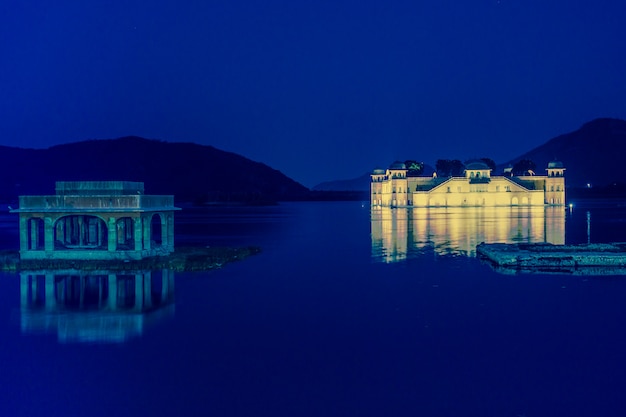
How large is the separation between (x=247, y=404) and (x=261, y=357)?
11.8ft

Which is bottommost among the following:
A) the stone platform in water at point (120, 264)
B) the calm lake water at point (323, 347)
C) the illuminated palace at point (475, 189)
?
the calm lake water at point (323, 347)

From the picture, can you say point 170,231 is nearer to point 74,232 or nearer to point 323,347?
point 74,232

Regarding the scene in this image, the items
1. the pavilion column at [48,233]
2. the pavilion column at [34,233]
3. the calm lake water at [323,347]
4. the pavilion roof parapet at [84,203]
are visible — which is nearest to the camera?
the calm lake water at [323,347]

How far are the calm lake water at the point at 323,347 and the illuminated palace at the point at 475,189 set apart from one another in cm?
11664

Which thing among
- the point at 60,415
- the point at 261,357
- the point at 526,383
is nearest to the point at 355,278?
the point at 261,357

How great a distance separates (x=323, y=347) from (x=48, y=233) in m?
21.2

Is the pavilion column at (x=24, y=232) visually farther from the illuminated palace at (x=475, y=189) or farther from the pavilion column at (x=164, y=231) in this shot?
the illuminated palace at (x=475, y=189)

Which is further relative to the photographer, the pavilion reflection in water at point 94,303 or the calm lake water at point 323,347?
the pavilion reflection in water at point 94,303

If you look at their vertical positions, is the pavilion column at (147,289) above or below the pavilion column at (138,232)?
below

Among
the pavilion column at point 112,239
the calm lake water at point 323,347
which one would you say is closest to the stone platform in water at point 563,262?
the calm lake water at point 323,347

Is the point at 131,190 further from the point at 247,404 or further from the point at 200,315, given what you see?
the point at 247,404

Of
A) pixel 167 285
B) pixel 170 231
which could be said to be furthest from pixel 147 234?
pixel 167 285

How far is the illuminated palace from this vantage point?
490ft

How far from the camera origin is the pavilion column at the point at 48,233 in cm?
3541
